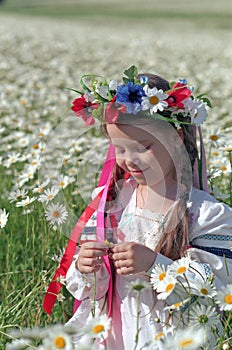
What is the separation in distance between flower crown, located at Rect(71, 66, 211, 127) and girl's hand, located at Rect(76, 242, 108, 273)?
1.03ft

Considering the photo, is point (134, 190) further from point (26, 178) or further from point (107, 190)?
point (26, 178)

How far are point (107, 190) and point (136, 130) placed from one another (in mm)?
255

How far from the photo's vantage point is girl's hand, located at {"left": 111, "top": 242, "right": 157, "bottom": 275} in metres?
Answer: 1.66

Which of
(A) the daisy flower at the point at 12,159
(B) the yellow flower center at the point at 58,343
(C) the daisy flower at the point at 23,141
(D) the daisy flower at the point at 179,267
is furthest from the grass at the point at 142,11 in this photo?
(B) the yellow flower center at the point at 58,343

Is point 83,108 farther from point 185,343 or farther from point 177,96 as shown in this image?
point 185,343

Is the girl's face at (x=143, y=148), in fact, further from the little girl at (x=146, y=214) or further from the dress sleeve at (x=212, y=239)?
the dress sleeve at (x=212, y=239)

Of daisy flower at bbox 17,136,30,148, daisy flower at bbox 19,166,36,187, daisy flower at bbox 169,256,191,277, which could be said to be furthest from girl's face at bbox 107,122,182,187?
daisy flower at bbox 17,136,30,148

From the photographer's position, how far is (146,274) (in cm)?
173

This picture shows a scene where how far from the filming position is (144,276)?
1.79m

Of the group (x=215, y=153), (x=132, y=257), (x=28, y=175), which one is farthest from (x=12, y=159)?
(x=132, y=257)

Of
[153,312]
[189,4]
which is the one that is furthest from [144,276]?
[189,4]

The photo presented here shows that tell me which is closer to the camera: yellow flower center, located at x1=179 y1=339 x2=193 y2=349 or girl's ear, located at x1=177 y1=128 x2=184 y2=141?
yellow flower center, located at x1=179 y1=339 x2=193 y2=349

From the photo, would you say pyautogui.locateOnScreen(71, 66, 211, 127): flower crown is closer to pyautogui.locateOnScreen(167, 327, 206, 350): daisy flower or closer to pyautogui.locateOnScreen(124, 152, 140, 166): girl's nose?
pyautogui.locateOnScreen(124, 152, 140, 166): girl's nose

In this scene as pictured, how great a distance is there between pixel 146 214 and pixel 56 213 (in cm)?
24
